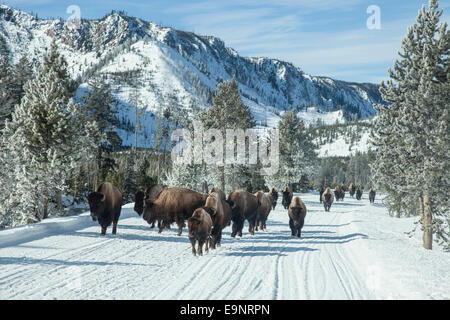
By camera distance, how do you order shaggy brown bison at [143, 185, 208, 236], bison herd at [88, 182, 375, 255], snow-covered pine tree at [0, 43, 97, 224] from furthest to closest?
snow-covered pine tree at [0, 43, 97, 224]
shaggy brown bison at [143, 185, 208, 236]
bison herd at [88, 182, 375, 255]

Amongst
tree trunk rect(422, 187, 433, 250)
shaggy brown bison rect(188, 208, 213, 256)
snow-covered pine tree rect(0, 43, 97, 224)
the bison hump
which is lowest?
tree trunk rect(422, 187, 433, 250)

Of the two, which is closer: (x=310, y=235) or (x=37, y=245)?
(x=37, y=245)

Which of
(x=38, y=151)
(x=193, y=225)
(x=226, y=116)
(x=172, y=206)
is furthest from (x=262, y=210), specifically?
(x=226, y=116)

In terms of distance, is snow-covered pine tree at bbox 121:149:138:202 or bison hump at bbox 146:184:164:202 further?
snow-covered pine tree at bbox 121:149:138:202

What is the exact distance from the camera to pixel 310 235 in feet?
49.8

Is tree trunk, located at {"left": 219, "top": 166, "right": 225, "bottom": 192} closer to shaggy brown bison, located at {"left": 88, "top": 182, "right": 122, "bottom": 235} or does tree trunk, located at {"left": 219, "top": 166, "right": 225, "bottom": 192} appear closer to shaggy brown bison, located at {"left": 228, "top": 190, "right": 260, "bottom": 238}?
shaggy brown bison, located at {"left": 228, "top": 190, "right": 260, "bottom": 238}

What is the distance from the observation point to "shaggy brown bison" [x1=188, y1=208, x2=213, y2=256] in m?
9.62

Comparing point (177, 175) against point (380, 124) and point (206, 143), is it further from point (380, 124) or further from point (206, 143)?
point (380, 124)

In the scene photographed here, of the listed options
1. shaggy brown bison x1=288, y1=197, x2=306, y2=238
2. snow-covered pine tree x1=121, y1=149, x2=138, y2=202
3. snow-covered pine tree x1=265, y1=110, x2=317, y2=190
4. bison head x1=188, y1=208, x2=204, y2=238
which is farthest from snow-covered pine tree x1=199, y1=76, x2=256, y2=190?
bison head x1=188, y1=208, x2=204, y2=238

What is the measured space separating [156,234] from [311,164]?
148 ft

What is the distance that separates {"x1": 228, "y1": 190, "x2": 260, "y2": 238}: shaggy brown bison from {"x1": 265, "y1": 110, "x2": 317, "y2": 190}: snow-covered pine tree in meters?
34.2

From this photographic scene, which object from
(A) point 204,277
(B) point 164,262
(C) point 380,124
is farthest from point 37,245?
(C) point 380,124

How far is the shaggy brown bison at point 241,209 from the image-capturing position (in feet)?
45.7

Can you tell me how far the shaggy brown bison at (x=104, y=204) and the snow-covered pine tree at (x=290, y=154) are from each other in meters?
37.8
